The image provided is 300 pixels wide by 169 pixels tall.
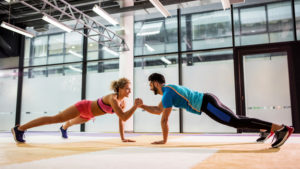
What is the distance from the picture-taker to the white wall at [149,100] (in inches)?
330

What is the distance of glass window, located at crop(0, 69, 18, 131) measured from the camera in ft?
34.1

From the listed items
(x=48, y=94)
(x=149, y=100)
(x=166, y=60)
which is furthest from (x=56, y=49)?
(x=166, y=60)

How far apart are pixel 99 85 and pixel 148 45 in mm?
2296

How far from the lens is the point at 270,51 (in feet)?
25.2

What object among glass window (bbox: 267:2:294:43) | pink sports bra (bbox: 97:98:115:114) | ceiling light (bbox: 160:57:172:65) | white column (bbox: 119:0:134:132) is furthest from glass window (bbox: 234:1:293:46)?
pink sports bra (bbox: 97:98:115:114)

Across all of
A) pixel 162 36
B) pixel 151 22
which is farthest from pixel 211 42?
pixel 151 22

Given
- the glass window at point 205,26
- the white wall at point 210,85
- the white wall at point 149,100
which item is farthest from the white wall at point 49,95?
the glass window at point 205,26

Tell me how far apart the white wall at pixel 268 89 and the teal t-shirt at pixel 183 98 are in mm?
5067

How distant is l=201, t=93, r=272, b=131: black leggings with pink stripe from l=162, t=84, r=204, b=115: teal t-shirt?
7 centimetres

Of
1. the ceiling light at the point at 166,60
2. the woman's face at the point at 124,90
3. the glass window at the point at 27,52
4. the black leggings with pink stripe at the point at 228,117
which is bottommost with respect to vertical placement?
the black leggings with pink stripe at the point at 228,117

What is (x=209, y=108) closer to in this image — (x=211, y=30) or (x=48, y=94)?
(x=211, y=30)

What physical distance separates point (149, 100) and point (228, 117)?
238 inches

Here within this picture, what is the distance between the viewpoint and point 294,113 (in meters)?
7.15

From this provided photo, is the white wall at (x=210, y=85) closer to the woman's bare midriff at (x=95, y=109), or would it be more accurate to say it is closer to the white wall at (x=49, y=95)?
the white wall at (x=49, y=95)
